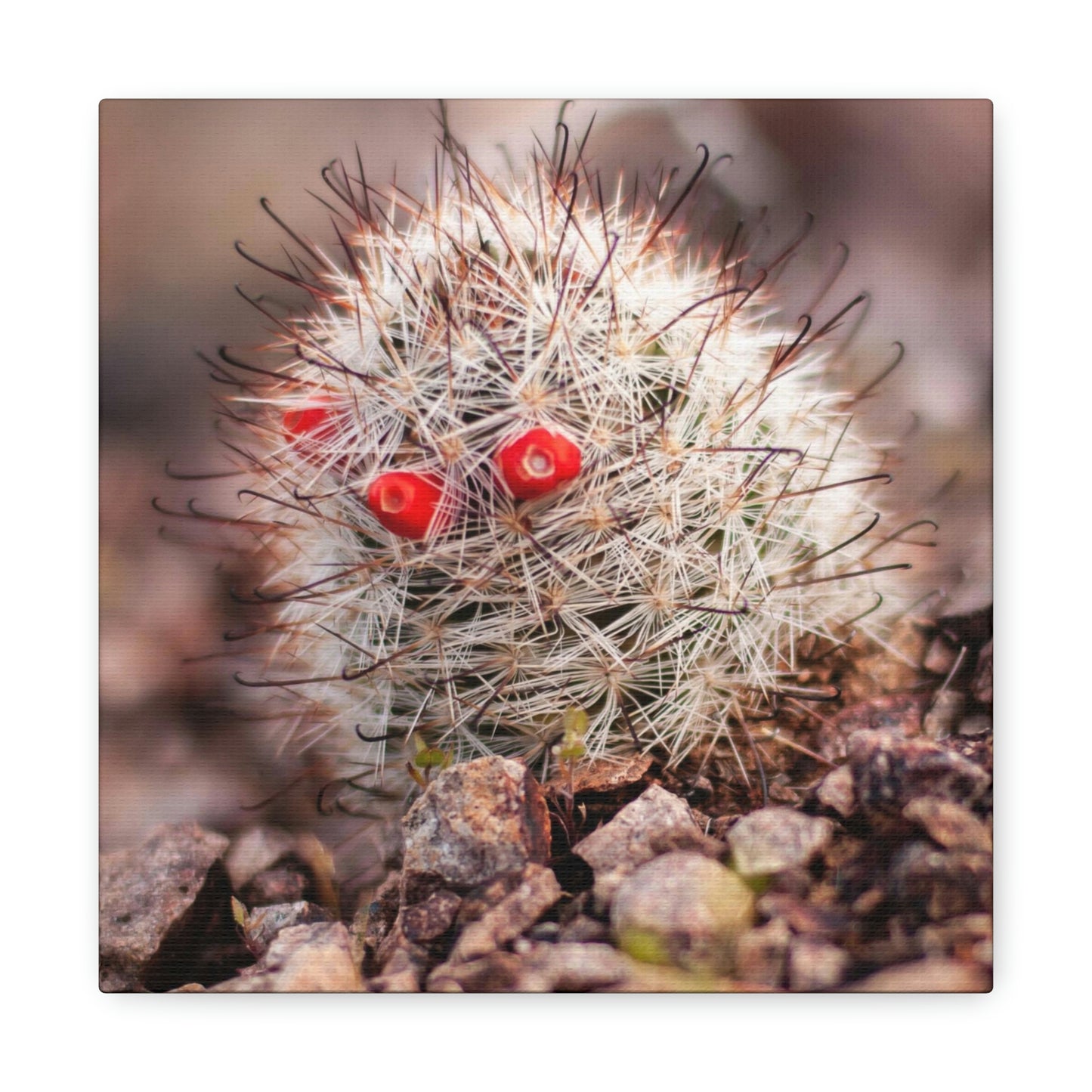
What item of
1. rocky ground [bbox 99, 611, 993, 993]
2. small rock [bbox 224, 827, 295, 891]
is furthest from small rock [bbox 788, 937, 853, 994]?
small rock [bbox 224, 827, 295, 891]

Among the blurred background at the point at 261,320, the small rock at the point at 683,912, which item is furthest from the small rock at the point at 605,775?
the blurred background at the point at 261,320

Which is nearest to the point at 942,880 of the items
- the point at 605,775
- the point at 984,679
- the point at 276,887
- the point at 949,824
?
the point at 949,824

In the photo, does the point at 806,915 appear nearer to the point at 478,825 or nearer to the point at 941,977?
the point at 941,977

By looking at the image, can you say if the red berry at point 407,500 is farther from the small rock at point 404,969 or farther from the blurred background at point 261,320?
the small rock at point 404,969

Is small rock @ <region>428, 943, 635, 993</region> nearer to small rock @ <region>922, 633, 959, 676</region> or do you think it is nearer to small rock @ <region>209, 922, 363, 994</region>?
small rock @ <region>209, 922, 363, 994</region>

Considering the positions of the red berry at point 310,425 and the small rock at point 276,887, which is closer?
the red berry at point 310,425
